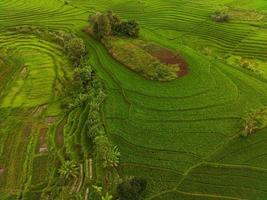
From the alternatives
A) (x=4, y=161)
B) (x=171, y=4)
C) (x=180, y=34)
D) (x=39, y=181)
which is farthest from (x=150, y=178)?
(x=171, y=4)

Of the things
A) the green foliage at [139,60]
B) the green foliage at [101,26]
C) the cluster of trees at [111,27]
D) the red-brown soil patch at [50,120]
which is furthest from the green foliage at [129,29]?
the red-brown soil patch at [50,120]

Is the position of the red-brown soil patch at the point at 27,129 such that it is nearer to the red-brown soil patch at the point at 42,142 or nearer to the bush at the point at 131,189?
the red-brown soil patch at the point at 42,142

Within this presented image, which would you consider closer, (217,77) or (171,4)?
(217,77)

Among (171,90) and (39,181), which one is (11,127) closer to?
(39,181)

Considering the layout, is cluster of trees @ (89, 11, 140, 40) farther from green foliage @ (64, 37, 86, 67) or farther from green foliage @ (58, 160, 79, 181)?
green foliage @ (58, 160, 79, 181)

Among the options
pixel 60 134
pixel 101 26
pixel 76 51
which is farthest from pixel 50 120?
pixel 101 26

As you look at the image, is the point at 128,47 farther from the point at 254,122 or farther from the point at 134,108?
the point at 254,122
